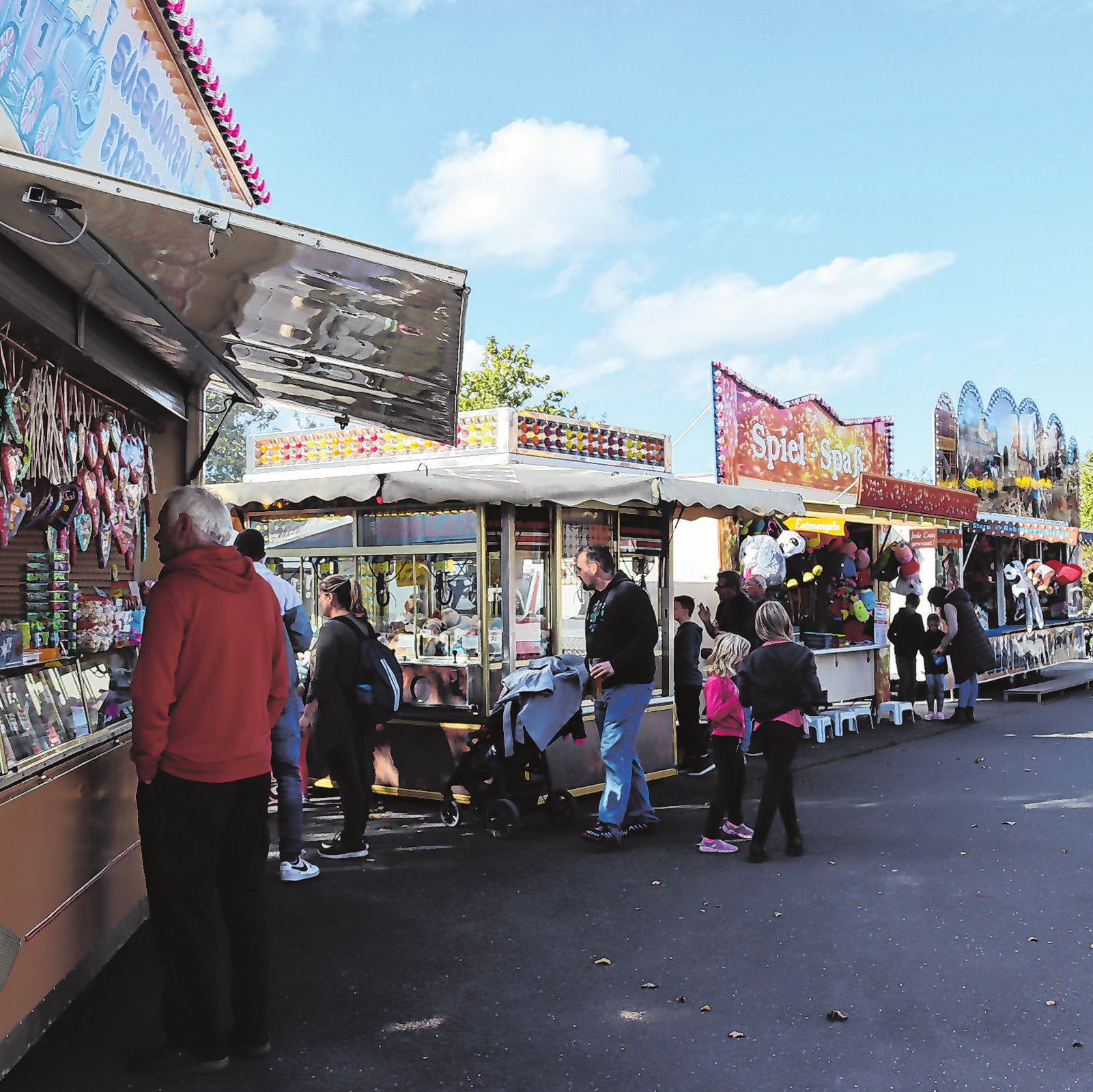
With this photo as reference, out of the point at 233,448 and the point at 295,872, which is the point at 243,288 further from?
the point at 233,448

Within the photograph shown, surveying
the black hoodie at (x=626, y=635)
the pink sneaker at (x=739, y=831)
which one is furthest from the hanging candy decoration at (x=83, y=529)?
the pink sneaker at (x=739, y=831)

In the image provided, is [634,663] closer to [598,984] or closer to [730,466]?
[598,984]

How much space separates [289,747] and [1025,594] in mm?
16377

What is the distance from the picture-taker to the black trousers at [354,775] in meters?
5.86

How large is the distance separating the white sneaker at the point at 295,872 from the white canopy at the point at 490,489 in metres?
2.76

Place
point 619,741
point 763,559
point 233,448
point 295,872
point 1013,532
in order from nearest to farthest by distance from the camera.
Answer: point 295,872, point 619,741, point 763,559, point 1013,532, point 233,448

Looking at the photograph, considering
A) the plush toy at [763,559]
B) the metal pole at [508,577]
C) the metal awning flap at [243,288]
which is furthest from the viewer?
the plush toy at [763,559]

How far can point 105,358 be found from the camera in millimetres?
4543

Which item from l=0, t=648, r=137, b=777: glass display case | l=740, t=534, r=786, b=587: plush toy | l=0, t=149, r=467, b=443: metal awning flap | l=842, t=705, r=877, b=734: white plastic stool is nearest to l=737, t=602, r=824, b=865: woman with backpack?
l=0, t=149, r=467, b=443: metal awning flap

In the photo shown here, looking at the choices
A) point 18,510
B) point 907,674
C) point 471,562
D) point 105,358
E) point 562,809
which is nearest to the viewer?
point 18,510

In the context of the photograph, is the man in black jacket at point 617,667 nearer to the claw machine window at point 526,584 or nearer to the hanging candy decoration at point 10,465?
the claw machine window at point 526,584

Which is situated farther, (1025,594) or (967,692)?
(1025,594)

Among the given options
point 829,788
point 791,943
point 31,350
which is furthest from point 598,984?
point 829,788

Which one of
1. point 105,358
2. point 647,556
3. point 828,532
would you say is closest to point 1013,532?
point 828,532
